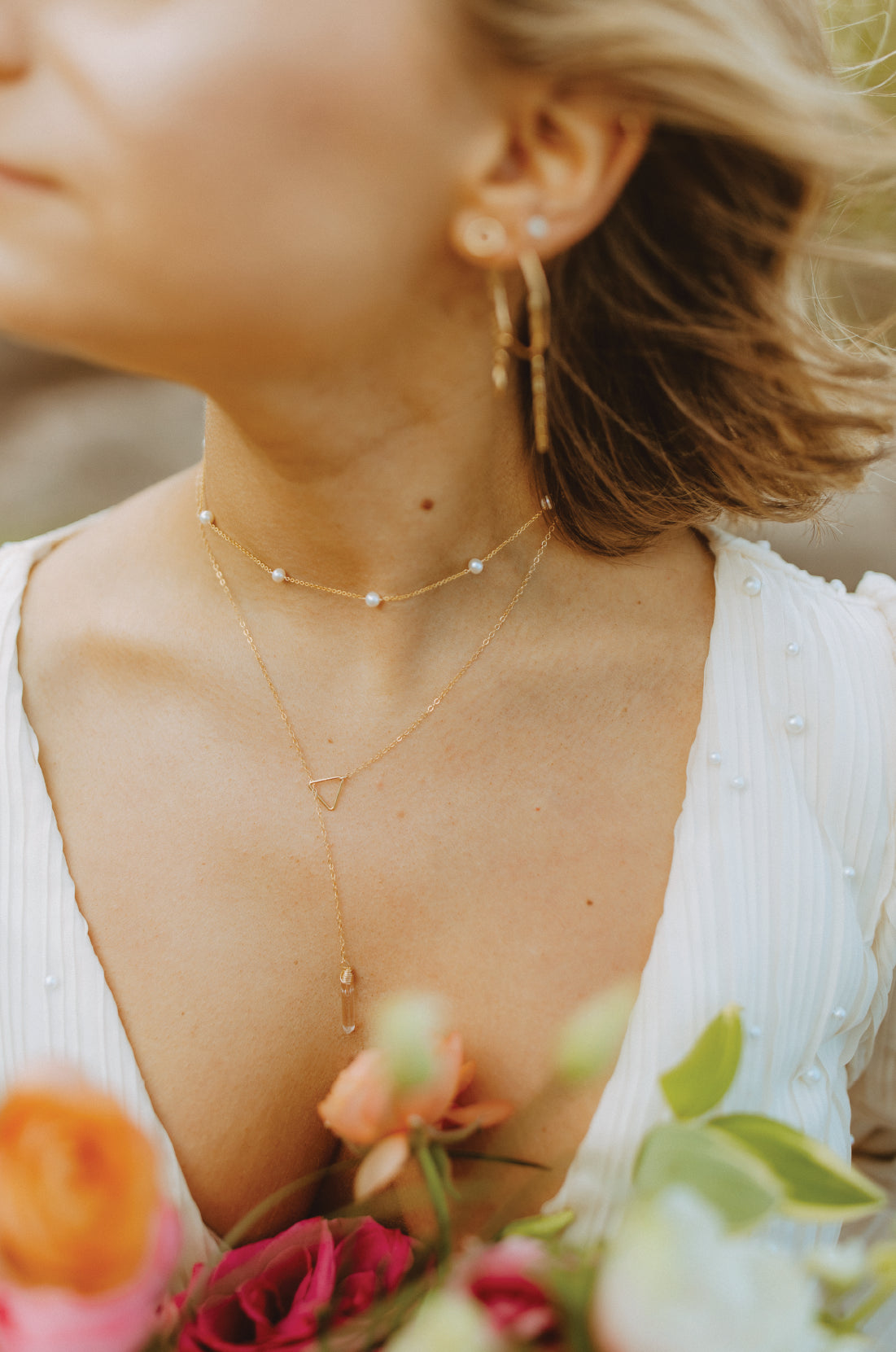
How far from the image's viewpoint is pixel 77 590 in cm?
138

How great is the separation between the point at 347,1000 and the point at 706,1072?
0.64m

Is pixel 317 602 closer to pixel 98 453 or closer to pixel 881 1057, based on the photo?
pixel 881 1057

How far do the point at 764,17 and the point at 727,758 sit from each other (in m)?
0.74

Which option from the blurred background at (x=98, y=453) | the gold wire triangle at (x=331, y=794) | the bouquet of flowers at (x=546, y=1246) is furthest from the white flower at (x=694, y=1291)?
the blurred background at (x=98, y=453)

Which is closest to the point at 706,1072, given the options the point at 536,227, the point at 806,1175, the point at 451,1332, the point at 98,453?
the point at 806,1175

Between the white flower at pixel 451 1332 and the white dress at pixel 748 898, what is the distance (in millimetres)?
562

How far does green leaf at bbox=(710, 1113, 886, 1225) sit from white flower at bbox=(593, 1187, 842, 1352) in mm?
72

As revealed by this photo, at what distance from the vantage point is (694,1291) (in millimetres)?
471

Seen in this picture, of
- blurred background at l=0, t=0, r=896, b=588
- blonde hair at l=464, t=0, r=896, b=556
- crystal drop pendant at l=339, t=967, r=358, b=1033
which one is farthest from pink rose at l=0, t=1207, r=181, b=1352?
blurred background at l=0, t=0, r=896, b=588

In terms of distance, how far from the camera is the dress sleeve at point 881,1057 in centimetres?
129

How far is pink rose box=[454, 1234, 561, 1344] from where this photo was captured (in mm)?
502

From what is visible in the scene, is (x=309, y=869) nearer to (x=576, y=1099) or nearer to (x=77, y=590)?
(x=576, y=1099)

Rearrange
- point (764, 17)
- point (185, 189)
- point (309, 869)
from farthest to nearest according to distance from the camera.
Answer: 1. point (309, 869)
2. point (764, 17)
3. point (185, 189)

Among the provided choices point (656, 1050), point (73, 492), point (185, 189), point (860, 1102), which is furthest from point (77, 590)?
point (73, 492)
